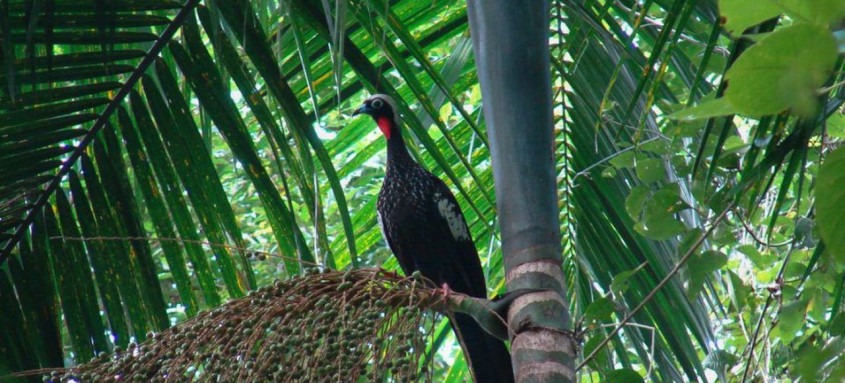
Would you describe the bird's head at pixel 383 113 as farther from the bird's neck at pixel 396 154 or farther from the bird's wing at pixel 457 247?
the bird's wing at pixel 457 247

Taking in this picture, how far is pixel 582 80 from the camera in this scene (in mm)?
2477

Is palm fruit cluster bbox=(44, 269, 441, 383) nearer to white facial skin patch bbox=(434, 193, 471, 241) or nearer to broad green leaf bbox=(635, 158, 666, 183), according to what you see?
broad green leaf bbox=(635, 158, 666, 183)

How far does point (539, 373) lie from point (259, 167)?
0.79m

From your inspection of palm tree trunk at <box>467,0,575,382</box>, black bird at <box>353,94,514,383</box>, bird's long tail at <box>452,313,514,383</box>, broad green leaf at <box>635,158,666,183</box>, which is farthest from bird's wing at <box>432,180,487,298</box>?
palm tree trunk at <box>467,0,575,382</box>

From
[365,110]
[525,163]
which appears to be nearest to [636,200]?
[525,163]

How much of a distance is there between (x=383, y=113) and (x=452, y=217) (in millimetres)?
443

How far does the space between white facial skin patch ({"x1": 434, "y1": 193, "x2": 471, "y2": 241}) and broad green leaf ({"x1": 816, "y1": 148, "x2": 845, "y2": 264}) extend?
2.34 metres

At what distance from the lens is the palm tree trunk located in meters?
1.49

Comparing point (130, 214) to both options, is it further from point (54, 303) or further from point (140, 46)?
point (140, 46)

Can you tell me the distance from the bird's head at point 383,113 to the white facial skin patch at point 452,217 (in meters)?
0.28

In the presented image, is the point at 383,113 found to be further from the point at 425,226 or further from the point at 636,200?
the point at 636,200

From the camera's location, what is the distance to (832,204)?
0.65 metres

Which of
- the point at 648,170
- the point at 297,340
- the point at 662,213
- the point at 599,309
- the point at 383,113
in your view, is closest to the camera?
the point at 297,340

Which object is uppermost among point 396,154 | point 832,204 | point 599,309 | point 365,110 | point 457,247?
point 365,110
